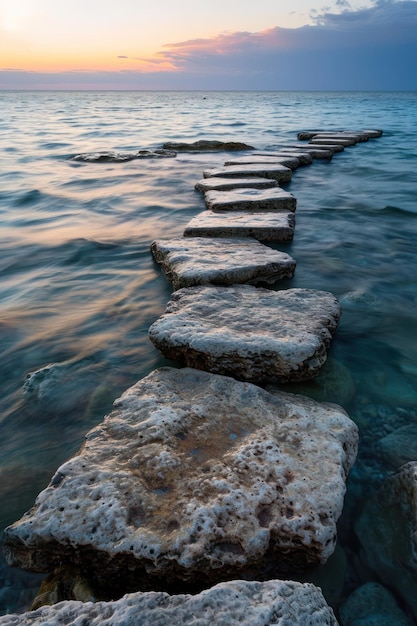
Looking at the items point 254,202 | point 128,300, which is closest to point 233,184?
point 254,202

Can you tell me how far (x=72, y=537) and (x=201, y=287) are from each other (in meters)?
1.61

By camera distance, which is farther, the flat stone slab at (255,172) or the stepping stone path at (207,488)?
the flat stone slab at (255,172)

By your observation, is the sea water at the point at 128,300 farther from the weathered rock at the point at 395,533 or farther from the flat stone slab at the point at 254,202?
the flat stone slab at the point at 254,202

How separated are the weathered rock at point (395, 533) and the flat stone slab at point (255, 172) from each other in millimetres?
4757

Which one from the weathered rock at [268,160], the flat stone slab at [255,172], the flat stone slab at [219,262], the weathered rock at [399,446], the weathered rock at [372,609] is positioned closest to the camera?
the weathered rock at [372,609]

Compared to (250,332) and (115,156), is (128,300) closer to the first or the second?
(250,332)

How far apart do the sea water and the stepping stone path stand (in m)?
0.16

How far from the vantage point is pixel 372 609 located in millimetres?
1252

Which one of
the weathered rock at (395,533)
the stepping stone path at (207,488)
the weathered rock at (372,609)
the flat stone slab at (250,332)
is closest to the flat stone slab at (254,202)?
the flat stone slab at (250,332)

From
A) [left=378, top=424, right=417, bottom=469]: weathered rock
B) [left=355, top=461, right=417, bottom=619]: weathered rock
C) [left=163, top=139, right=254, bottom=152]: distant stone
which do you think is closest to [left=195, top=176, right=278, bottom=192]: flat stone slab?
[left=378, top=424, right=417, bottom=469]: weathered rock

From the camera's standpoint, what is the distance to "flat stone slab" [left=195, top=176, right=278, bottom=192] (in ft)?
16.4

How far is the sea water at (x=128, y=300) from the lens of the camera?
180 centimetres

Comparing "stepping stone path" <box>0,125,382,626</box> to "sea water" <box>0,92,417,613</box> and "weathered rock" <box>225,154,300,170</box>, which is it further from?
"weathered rock" <box>225,154,300,170</box>

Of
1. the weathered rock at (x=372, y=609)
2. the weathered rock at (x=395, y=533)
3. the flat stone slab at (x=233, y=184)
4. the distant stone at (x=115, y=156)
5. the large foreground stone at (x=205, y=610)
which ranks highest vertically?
the flat stone slab at (x=233, y=184)
